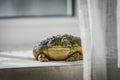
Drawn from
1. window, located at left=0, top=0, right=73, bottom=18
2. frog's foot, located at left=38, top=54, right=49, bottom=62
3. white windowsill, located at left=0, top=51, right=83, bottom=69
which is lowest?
white windowsill, located at left=0, top=51, right=83, bottom=69

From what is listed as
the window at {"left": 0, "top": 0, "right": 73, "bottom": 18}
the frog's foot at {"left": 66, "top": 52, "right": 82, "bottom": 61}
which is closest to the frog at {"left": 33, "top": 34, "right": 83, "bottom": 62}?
the frog's foot at {"left": 66, "top": 52, "right": 82, "bottom": 61}

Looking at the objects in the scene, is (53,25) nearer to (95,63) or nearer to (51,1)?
(51,1)

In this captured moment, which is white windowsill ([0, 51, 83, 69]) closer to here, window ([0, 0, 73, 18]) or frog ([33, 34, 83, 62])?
frog ([33, 34, 83, 62])

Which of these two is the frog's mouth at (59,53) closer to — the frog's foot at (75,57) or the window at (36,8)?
the frog's foot at (75,57)

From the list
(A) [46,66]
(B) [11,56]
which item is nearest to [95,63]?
(A) [46,66]

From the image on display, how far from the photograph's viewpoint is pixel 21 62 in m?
1.18

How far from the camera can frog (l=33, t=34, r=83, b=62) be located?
3.90 ft

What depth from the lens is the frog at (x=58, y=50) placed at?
46.8 inches

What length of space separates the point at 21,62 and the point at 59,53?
0.58ft

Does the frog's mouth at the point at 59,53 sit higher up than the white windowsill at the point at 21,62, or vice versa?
the frog's mouth at the point at 59,53

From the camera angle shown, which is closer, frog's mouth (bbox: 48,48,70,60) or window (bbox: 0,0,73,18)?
frog's mouth (bbox: 48,48,70,60)

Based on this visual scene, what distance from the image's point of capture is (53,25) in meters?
1.50

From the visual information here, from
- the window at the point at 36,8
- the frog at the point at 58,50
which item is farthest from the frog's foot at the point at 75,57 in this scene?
the window at the point at 36,8

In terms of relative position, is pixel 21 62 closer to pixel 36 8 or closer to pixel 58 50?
pixel 58 50
